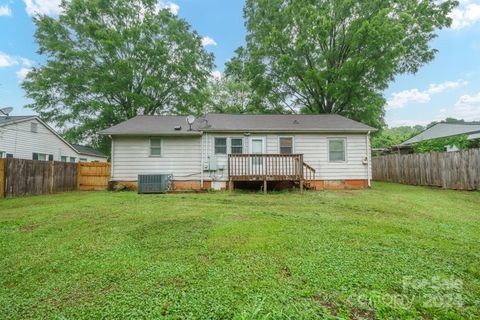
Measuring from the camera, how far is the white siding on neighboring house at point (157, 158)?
1056 cm

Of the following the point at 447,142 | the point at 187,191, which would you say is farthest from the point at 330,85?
the point at 187,191

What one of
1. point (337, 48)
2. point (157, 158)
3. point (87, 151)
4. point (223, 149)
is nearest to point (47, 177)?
point (157, 158)

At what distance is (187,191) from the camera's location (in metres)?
10.2

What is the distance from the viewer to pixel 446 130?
20172 millimetres

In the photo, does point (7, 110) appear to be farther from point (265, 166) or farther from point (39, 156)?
point (265, 166)

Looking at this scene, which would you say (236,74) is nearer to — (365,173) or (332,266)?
(365,173)

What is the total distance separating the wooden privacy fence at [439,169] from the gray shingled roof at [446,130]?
8564 mm

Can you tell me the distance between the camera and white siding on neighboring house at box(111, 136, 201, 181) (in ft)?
34.7

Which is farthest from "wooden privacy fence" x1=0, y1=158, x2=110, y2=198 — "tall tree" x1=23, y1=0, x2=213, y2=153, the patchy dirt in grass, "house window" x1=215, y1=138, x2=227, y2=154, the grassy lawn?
"tall tree" x1=23, y1=0, x2=213, y2=153

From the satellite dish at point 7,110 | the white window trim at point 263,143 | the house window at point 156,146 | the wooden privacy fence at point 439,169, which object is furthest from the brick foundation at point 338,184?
the satellite dish at point 7,110

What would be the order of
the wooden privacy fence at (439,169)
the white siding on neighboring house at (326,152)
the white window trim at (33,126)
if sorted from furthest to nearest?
the white window trim at (33,126) < the white siding on neighboring house at (326,152) < the wooden privacy fence at (439,169)

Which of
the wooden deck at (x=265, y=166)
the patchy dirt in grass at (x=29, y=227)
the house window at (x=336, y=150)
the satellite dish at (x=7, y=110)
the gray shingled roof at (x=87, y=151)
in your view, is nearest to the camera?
the patchy dirt in grass at (x=29, y=227)

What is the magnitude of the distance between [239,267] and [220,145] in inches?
329

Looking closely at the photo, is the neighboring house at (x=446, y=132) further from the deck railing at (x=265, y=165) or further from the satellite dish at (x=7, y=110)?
the satellite dish at (x=7, y=110)
